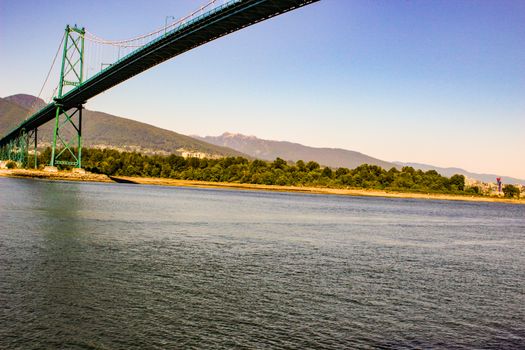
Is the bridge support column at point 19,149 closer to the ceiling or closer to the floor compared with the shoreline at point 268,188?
closer to the ceiling

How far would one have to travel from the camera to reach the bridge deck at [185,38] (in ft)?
138

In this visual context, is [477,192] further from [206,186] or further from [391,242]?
[391,242]

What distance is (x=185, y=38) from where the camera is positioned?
5206 cm

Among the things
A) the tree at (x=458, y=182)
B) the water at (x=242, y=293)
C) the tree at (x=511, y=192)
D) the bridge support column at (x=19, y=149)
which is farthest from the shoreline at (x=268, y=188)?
the water at (x=242, y=293)

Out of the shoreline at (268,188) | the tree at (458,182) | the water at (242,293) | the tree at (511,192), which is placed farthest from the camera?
the tree at (511,192)

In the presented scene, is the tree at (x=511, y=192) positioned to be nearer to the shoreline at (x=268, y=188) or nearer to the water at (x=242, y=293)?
the shoreline at (x=268, y=188)

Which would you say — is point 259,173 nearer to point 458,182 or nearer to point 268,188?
point 268,188

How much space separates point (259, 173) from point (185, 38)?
78034 millimetres

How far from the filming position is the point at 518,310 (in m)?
13.0

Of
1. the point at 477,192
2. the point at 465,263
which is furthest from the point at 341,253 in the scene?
the point at 477,192

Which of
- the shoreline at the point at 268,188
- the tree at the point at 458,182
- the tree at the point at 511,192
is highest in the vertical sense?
the tree at the point at 458,182

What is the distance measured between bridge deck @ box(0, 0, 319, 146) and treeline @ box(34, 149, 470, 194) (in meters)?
48.9

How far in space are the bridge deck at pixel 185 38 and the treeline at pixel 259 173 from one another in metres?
48.9

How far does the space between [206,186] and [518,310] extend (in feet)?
346
